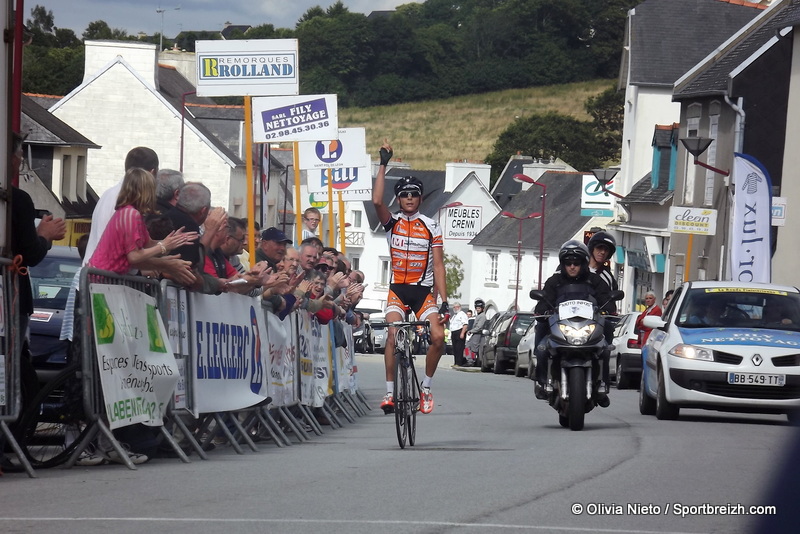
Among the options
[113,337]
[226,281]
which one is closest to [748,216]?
[226,281]

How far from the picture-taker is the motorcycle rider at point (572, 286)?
1341 cm

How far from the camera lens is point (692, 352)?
50.0ft

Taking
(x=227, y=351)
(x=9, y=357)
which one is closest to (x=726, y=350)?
(x=227, y=351)

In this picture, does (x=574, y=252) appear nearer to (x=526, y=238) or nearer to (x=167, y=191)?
(x=167, y=191)

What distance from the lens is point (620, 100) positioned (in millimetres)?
98500

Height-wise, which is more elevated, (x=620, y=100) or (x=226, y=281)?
(x=620, y=100)

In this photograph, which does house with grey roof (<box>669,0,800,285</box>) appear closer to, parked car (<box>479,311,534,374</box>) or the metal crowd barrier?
parked car (<box>479,311,534,374</box>)

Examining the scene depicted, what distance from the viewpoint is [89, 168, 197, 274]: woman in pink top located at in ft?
29.9

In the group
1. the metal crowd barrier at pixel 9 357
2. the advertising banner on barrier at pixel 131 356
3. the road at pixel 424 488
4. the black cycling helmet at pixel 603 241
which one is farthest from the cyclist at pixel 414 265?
the black cycling helmet at pixel 603 241

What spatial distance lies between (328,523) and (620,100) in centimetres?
9422

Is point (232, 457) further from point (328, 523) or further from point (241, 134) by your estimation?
point (241, 134)

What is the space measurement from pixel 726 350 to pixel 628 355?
41.0 ft

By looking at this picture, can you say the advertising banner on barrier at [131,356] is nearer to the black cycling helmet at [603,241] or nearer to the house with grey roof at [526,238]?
the black cycling helmet at [603,241]

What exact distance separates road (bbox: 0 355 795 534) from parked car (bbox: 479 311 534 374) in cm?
2261
